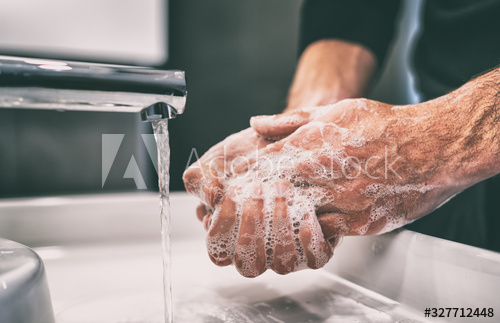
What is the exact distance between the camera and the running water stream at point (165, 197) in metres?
0.38

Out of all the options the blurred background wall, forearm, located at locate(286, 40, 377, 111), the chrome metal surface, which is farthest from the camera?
the blurred background wall

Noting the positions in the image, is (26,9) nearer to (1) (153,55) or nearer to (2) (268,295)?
(1) (153,55)

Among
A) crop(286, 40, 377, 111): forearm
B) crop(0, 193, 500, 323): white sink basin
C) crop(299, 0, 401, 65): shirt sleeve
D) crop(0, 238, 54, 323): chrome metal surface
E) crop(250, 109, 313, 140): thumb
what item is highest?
crop(299, 0, 401, 65): shirt sleeve

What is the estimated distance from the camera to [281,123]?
44cm

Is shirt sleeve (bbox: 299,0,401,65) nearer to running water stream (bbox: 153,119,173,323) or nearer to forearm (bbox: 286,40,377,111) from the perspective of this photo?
forearm (bbox: 286,40,377,111)

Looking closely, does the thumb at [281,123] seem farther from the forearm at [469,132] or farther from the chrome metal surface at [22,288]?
the chrome metal surface at [22,288]

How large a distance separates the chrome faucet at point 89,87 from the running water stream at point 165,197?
0.11 feet

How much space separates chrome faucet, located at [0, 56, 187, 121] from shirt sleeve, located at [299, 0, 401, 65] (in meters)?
0.61

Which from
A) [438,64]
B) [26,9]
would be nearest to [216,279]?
[438,64]

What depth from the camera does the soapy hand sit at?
1.22 ft

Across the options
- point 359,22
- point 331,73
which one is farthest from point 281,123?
point 359,22

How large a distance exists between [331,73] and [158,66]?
0.92 m

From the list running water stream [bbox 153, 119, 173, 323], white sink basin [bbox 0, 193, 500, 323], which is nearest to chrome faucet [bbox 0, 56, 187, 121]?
running water stream [bbox 153, 119, 173, 323]

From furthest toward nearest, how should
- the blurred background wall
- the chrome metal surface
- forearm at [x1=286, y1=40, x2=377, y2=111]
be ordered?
the blurred background wall, forearm at [x1=286, y1=40, x2=377, y2=111], the chrome metal surface
